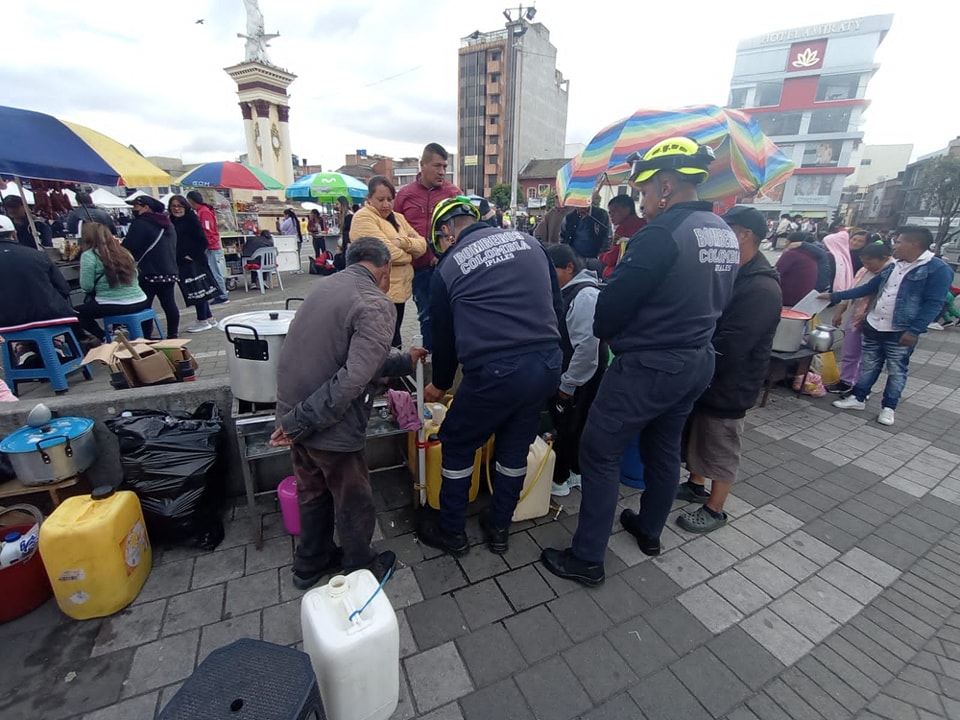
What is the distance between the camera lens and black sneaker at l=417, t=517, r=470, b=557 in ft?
8.95

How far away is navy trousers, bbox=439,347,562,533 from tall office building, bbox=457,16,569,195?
184 ft

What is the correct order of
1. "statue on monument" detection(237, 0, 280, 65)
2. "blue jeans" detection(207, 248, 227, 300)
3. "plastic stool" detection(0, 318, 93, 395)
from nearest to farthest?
"plastic stool" detection(0, 318, 93, 395), "blue jeans" detection(207, 248, 227, 300), "statue on monument" detection(237, 0, 280, 65)

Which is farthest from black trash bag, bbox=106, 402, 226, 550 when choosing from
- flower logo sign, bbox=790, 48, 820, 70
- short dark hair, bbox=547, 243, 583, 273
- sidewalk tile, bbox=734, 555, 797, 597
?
flower logo sign, bbox=790, 48, 820, 70

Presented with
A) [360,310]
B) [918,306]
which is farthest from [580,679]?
[918,306]

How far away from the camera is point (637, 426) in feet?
7.74

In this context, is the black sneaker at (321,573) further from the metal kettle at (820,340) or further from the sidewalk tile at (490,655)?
the metal kettle at (820,340)

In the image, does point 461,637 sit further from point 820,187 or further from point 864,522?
point 820,187

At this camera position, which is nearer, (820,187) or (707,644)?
(707,644)

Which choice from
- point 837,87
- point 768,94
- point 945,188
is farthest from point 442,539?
point 837,87

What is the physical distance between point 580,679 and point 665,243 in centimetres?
210

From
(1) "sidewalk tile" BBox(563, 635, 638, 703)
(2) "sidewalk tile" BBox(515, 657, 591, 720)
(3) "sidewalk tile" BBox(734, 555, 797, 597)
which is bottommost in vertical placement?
(3) "sidewalk tile" BBox(734, 555, 797, 597)

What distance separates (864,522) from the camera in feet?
10.6

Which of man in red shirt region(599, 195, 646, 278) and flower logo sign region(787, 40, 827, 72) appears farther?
flower logo sign region(787, 40, 827, 72)

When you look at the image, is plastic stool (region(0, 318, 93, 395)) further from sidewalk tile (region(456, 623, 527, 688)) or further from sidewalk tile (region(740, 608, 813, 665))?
sidewalk tile (region(740, 608, 813, 665))
